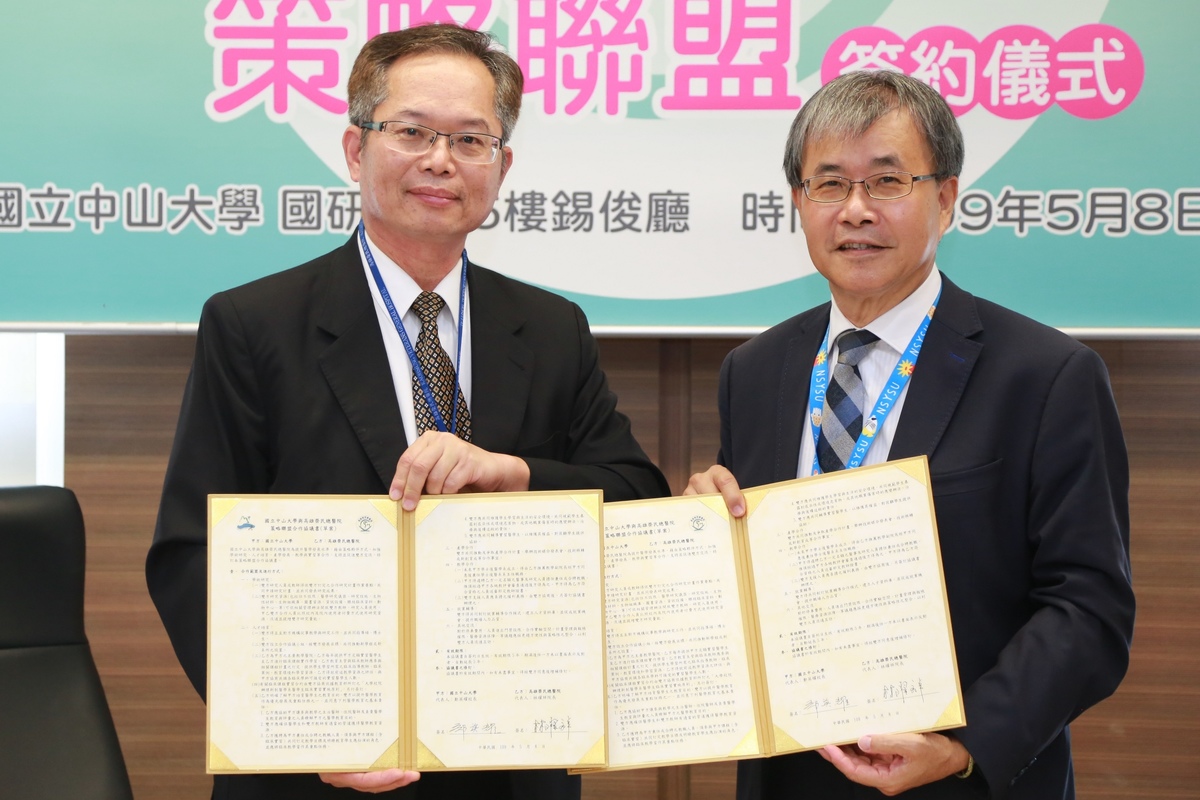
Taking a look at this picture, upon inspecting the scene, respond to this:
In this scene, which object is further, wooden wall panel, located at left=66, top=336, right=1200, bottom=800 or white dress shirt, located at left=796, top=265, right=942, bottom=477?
wooden wall panel, located at left=66, top=336, right=1200, bottom=800

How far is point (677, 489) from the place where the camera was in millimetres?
2746

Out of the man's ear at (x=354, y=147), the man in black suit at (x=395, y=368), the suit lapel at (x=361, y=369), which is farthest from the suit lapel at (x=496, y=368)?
the man's ear at (x=354, y=147)

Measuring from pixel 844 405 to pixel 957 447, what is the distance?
0.56 ft

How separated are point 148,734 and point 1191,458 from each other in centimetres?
282

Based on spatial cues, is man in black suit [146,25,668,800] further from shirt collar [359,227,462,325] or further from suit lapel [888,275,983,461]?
suit lapel [888,275,983,461]

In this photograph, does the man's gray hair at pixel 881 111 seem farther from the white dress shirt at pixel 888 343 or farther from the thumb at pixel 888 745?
the thumb at pixel 888 745

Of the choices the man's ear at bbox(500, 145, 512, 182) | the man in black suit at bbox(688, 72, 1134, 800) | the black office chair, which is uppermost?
Answer: the man's ear at bbox(500, 145, 512, 182)

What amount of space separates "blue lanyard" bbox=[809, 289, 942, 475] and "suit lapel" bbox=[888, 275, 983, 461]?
1cm

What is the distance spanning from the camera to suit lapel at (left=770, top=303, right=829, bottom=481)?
5.02 feet

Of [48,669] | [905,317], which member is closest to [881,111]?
[905,317]

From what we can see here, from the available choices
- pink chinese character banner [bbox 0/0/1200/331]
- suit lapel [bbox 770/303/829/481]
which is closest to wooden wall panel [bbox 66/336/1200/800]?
pink chinese character banner [bbox 0/0/1200/331]

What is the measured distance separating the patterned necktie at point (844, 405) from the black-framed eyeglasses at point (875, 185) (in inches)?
7.8

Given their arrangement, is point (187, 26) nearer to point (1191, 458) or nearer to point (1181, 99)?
point (1181, 99)

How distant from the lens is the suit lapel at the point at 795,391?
1531 millimetres
